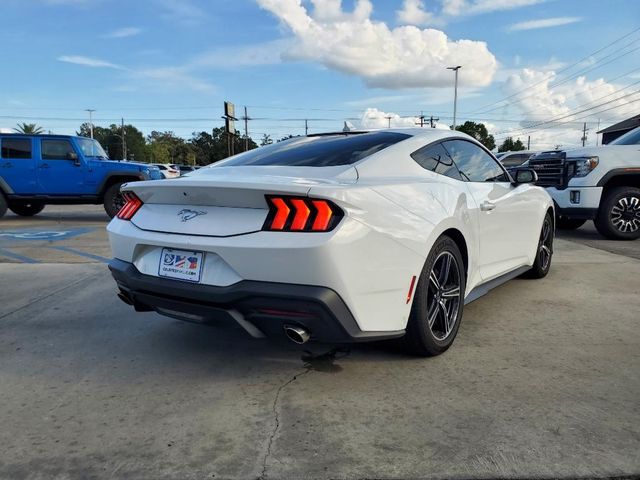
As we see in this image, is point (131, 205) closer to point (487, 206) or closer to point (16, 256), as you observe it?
point (487, 206)

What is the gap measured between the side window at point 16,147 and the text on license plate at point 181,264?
1076cm

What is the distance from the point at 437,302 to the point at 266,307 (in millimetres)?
1232

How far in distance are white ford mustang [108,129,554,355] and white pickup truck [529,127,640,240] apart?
215 inches

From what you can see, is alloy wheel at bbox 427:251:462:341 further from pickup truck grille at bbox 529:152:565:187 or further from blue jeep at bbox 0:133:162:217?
blue jeep at bbox 0:133:162:217

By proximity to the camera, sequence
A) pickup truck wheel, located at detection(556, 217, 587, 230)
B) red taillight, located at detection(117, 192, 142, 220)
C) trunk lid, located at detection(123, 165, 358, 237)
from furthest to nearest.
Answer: pickup truck wheel, located at detection(556, 217, 587, 230)
red taillight, located at detection(117, 192, 142, 220)
trunk lid, located at detection(123, 165, 358, 237)

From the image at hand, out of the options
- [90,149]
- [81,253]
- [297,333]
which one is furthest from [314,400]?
[90,149]

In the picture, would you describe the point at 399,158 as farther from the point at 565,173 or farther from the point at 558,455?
the point at 565,173

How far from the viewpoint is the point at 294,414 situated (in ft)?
8.57

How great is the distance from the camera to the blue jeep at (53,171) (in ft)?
38.6

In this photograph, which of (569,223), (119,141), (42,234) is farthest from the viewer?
(119,141)

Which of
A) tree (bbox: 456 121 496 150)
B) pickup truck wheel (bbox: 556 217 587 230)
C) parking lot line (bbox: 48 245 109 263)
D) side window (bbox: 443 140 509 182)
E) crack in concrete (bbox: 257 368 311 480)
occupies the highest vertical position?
tree (bbox: 456 121 496 150)

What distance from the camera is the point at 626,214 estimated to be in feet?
27.7

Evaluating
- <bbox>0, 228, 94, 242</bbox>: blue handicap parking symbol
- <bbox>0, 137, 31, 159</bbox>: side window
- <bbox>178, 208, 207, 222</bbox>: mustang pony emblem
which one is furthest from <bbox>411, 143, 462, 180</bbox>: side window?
<bbox>0, 137, 31, 159</bbox>: side window

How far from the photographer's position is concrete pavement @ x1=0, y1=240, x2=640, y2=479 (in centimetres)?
219
